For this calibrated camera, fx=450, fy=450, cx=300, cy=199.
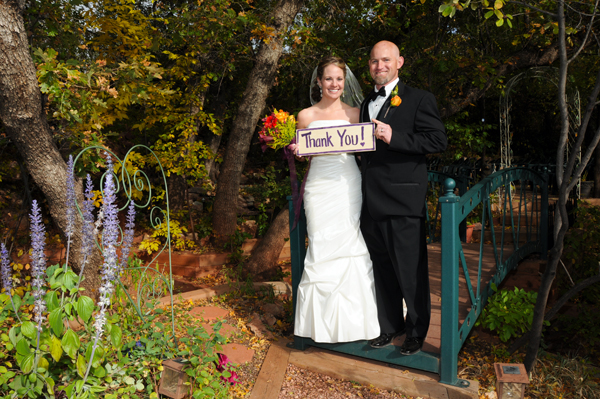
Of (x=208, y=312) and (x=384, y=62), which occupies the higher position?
(x=384, y=62)

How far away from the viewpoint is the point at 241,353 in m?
3.67

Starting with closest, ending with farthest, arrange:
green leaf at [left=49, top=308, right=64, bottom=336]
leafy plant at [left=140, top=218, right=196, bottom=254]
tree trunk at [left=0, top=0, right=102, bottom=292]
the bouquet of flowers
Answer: green leaf at [left=49, top=308, right=64, bottom=336]
the bouquet of flowers
tree trunk at [left=0, top=0, right=102, bottom=292]
leafy plant at [left=140, top=218, right=196, bottom=254]

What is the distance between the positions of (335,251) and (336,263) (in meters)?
0.09

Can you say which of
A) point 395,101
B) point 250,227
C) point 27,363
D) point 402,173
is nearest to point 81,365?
point 27,363

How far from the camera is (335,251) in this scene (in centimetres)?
333

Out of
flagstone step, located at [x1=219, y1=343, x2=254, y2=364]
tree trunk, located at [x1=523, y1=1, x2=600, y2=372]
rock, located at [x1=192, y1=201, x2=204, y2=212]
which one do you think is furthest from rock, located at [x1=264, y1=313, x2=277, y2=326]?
rock, located at [x1=192, y1=201, x2=204, y2=212]

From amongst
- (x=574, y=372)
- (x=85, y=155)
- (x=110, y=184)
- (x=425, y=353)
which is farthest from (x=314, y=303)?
(x=85, y=155)

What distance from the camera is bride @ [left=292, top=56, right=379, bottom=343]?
10.8 ft

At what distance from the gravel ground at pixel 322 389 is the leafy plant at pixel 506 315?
1322 mm

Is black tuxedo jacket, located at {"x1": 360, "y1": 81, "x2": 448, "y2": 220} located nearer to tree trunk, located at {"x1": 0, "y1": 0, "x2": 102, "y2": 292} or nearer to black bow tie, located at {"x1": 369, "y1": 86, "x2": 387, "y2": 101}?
black bow tie, located at {"x1": 369, "y1": 86, "x2": 387, "y2": 101}

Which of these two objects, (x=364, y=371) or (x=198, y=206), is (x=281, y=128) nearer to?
(x=364, y=371)

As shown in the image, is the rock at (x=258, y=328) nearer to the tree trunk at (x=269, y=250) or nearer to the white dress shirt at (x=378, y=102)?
the white dress shirt at (x=378, y=102)

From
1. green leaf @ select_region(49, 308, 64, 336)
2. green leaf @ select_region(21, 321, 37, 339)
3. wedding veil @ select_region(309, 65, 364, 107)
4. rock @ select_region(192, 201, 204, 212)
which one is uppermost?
wedding veil @ select_region(309, 65, 364, 107)

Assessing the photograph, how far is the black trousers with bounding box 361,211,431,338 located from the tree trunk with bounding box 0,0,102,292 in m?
2.74
